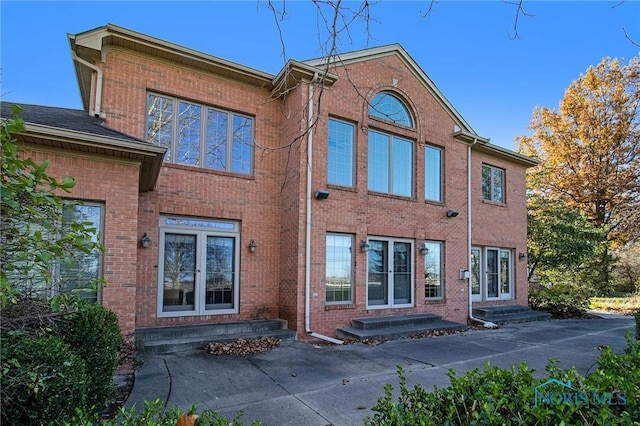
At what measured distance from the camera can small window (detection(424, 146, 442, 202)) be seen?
37.7 ft

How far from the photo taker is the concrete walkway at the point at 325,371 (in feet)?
15.0

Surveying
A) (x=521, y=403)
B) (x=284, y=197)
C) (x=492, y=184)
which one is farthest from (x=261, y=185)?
(x=492, y=184)

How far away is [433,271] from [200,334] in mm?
6867

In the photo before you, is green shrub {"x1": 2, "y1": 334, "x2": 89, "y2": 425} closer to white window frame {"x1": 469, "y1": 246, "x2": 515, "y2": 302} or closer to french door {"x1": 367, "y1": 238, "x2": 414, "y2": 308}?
french door {"x1": 367, "y1": 238, "x2": 414, "y2": 308}

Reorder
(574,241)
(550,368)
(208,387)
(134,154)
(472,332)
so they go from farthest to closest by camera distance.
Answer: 1. (574,241)
2. (472,332)
3. (134,154)
4. (208,387)
5. (550,368)

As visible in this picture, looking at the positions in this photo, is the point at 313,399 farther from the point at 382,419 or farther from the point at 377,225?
the point at 377,225

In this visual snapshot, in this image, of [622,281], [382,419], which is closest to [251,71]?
[382,419]

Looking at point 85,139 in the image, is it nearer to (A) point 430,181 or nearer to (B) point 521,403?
(B) point 521,403

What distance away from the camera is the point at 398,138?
1101cm

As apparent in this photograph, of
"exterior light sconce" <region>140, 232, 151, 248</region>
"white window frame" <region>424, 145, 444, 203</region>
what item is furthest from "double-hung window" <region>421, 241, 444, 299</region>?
"exterior light sconce" <region>140, 232, 151, 248</region>

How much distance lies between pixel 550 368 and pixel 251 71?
8456mm

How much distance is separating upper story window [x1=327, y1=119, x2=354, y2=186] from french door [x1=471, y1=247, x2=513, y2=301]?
5.86 m

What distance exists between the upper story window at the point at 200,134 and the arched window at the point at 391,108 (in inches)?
142

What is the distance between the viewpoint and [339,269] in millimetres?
9555
